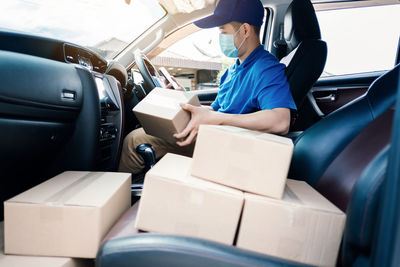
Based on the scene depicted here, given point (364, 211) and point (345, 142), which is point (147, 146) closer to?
point (345, 142)

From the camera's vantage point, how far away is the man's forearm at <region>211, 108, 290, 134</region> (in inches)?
40.4

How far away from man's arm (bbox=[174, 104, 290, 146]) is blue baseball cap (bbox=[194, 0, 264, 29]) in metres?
0.51

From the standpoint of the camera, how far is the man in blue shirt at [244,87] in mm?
1097

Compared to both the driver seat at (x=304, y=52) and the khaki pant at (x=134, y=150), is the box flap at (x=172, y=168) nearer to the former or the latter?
the khaki pant at (x=134, y=150)

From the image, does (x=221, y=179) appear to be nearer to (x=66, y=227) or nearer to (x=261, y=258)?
(x=261, y=258)

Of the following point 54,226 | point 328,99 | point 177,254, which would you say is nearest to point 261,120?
point 177,254

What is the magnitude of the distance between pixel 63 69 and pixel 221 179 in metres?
0.66

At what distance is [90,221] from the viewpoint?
69 centimetres

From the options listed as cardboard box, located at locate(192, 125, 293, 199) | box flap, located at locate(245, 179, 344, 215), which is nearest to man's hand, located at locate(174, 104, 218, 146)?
cardboard box, located at locate(192, 125, 293, 199)

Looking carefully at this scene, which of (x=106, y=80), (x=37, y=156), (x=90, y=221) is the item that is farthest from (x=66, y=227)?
(x=106, y=80)

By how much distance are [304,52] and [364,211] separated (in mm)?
1033

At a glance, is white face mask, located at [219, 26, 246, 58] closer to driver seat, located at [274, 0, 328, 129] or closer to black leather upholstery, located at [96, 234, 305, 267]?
driver seat, located at [274, 0, 328, 129]

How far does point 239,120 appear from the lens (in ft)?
3.41

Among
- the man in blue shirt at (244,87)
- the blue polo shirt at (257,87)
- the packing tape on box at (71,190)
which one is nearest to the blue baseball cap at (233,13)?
the man in blue shirt at (244,87)
